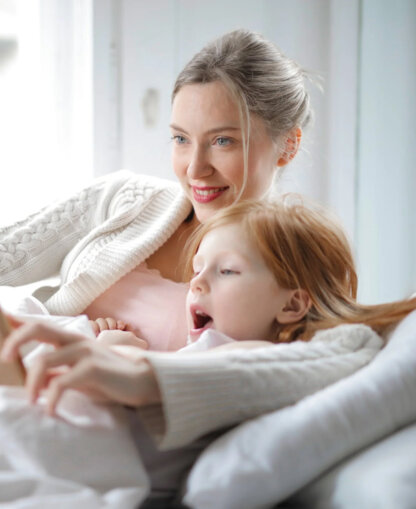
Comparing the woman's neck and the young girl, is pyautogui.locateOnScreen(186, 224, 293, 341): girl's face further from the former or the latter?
the woman's neck

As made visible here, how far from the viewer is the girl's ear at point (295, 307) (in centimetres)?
113

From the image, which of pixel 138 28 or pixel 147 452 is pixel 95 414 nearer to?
pixel 147 452

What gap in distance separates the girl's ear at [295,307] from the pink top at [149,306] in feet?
1.16

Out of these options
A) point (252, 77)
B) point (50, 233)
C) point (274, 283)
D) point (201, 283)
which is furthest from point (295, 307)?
point (50, 233)

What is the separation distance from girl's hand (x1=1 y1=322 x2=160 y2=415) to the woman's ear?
40.1 inches

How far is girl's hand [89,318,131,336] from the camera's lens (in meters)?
1.40

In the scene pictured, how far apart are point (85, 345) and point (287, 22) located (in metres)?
2.44

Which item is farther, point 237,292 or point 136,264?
point 136,264

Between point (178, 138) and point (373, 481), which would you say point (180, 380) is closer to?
point (373, 481)

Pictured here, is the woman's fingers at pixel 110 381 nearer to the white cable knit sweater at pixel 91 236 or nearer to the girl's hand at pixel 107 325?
the girl's hand at pixel 107 325

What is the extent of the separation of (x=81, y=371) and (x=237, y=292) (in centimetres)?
41

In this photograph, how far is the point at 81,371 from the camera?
0.75 m

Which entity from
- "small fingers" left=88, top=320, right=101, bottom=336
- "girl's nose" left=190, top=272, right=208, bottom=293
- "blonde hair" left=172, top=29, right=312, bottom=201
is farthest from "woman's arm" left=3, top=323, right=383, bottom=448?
"blonde hair" left=172, top=29, right=312, bottom=201

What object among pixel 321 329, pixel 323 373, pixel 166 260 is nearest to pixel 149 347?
pixel 166 260
